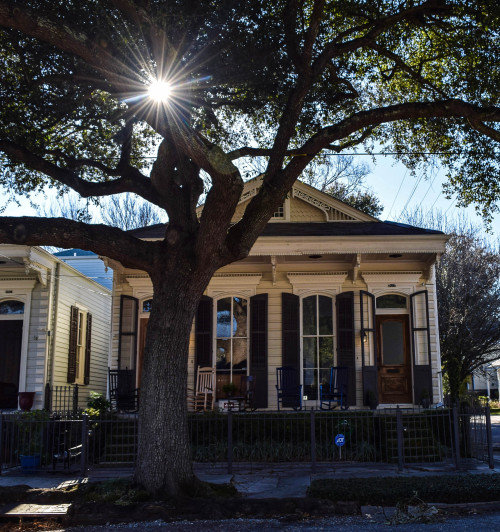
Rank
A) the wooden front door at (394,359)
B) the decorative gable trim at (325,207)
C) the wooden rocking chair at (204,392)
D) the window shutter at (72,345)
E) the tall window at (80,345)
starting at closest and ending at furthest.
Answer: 1. the wooden rocking chair at (204,392)
2. the wooden front door at (394,359)
3. the decorative gable trim at (325,207)
4. the window shutter at (72,345)
5. the tall window at (80,345)

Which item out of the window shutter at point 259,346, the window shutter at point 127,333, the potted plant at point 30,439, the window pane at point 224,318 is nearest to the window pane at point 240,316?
the window pane at point 224,318

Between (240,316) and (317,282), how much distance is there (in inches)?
80.4

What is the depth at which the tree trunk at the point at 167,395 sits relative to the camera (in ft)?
26.6

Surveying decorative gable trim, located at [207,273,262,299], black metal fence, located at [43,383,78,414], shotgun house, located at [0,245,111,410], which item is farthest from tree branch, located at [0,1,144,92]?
black metal fence, located at [43,383,78,414]

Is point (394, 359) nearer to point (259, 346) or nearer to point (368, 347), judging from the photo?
point (368, 347)

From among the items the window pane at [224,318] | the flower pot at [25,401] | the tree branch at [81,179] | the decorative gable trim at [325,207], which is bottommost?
the flower pot at [25,401]

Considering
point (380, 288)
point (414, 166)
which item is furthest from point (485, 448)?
point (414, 166)

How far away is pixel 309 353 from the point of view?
47.7ft

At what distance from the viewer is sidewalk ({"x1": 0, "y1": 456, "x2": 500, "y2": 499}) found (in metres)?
9.42

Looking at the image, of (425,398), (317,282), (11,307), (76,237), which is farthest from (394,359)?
(11,307)

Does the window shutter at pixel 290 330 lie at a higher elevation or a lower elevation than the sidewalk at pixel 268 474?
higher

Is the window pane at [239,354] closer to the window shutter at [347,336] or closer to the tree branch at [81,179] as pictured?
the window shutter at [347,336]

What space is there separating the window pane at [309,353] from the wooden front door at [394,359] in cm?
161

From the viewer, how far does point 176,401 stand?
824cm
